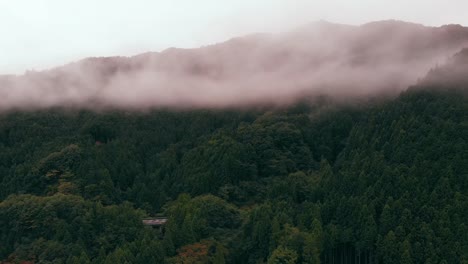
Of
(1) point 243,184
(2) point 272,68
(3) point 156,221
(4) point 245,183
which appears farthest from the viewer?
(2) point 272,68

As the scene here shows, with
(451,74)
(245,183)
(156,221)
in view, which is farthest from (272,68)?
(156,221)

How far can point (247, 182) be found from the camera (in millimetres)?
131500

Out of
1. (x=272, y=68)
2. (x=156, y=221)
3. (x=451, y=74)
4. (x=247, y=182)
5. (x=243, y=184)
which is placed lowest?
(x=156, y=221)

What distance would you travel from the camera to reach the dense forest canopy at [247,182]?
109 meters

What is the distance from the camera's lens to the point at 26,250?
11962 centimetres

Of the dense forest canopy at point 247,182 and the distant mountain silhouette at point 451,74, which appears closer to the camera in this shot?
the dense forest canopy at point 247,182

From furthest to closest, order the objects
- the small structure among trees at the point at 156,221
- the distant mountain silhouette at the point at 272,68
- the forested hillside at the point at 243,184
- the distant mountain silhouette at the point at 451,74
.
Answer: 1. the distant mountain silhouette at the point at 272,68
2. the distant mountain silhouette at the point at 451,74
3. the small structure among trees at the point at 156,221
4. the forested hillside at the point at 243,184

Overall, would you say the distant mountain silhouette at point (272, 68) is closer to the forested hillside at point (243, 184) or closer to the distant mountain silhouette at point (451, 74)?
the forested hillside at point (243, 184)

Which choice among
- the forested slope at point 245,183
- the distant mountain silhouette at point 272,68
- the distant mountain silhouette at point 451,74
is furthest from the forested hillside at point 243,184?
the distant mountain silhouette at point 272,68

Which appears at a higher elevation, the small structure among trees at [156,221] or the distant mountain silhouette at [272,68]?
the distant mountain silhouette at [272,68]

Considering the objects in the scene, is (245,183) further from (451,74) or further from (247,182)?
(451,74)

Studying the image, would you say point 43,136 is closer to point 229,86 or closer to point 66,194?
point 66,194

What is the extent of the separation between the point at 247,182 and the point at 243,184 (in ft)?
2.43

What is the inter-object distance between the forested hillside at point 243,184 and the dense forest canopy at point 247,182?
0.17 meters
